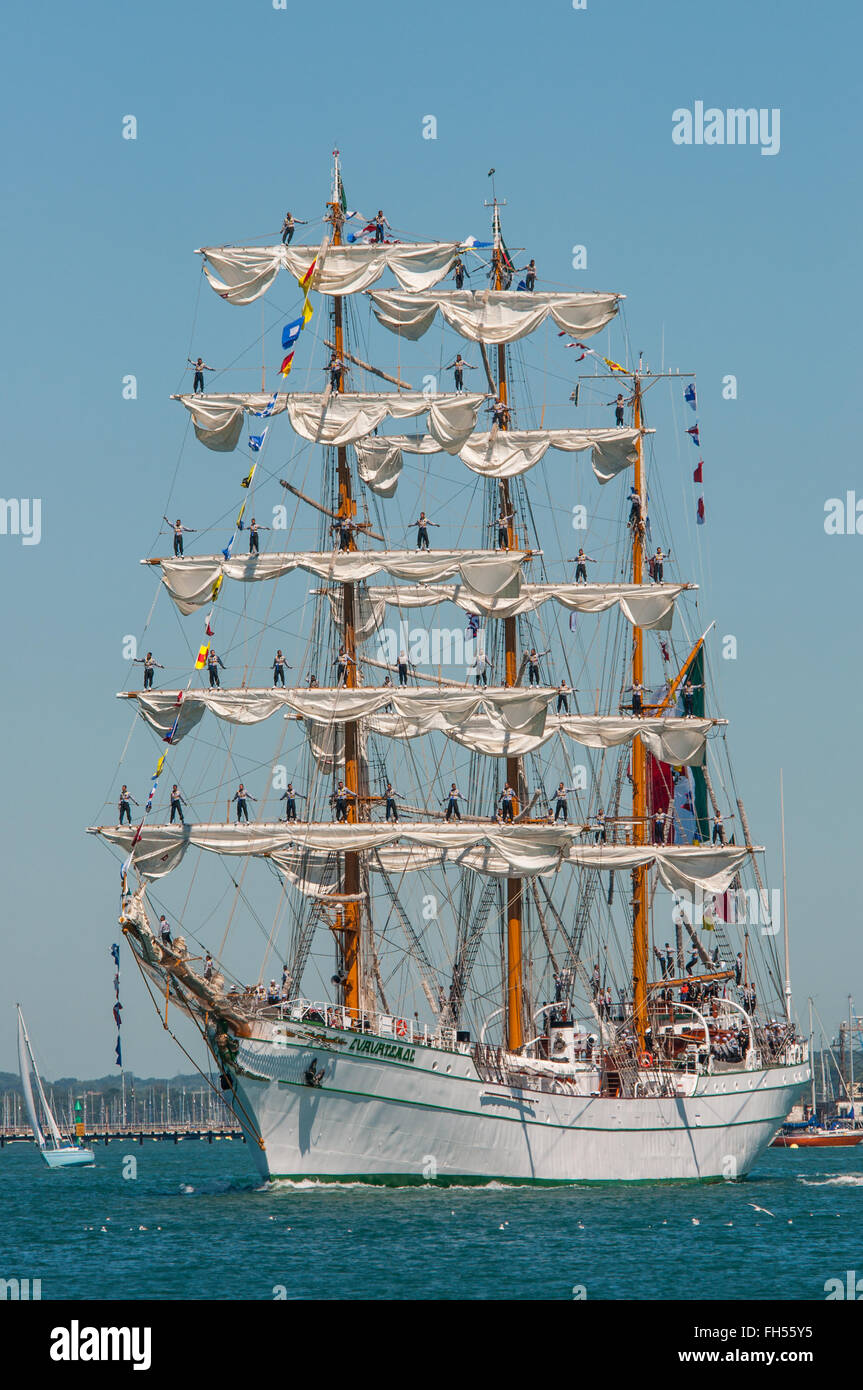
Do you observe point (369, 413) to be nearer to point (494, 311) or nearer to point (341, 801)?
point (494, 311)

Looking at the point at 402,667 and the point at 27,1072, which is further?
the point at 27,1072

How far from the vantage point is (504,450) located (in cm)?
7412

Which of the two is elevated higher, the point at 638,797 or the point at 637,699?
the point at 637,699

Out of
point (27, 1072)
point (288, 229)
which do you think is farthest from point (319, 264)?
point (27, 1072)

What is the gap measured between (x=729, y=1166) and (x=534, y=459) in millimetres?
28622

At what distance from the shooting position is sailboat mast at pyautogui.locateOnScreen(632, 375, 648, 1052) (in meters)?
80.1

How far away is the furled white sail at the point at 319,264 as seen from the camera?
2768 inches

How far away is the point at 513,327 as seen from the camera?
74062 mm

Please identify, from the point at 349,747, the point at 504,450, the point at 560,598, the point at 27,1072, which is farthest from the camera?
the point at 27,1072

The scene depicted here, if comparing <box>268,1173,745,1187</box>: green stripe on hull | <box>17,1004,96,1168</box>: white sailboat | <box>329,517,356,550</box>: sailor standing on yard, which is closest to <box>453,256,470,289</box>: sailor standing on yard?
<box>329,517,356,550</box>: sailor standing on yard

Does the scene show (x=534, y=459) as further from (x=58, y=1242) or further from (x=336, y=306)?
(x=58, y=1242)

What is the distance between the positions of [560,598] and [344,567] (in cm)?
1043
